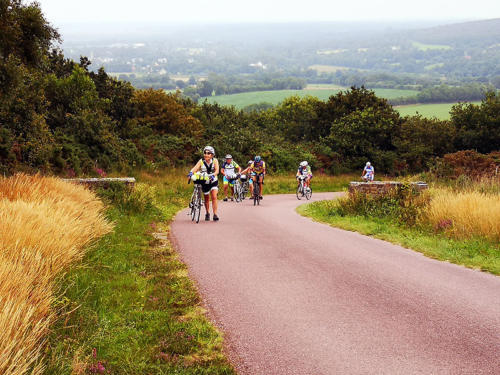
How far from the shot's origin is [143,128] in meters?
41.0

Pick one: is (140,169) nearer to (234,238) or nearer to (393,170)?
(234,238)

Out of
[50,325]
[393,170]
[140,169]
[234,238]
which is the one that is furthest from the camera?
[393,170]

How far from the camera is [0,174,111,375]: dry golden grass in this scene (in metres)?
3.94

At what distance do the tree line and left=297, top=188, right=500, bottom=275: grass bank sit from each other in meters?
11.6

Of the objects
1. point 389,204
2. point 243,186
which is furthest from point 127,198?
point 243,186

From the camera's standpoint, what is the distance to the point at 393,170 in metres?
46.6

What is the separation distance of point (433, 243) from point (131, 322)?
23.0 ft

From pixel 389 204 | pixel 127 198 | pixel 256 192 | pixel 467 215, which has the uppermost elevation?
pixel 467 215

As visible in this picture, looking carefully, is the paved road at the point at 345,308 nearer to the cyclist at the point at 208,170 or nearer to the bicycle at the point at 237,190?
the cyclist at the point at 208,170

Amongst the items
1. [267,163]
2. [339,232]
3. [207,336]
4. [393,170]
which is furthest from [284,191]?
[207,336]

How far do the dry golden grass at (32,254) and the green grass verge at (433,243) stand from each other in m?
6.17

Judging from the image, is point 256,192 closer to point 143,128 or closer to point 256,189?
point 256,189

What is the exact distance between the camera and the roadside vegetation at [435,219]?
966 cm

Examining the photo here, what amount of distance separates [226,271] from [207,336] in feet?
8.87
